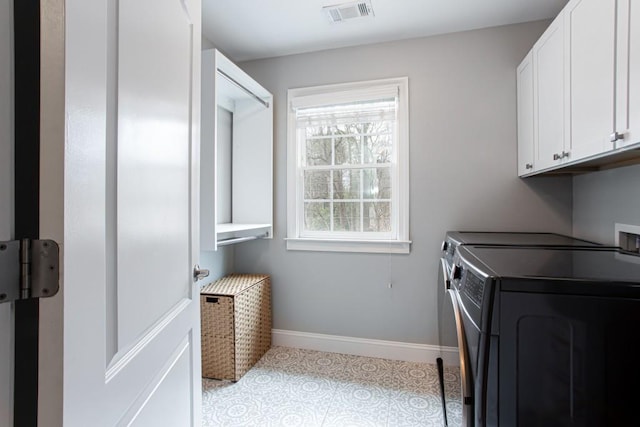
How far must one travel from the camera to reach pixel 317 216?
8.87 ft

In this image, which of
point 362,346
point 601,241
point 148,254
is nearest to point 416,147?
point 601,241

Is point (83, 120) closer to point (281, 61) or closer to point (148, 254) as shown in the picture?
point (148, 254)

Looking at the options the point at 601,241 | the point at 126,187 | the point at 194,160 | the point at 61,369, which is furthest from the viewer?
the point at 601,241

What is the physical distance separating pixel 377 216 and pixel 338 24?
147cm

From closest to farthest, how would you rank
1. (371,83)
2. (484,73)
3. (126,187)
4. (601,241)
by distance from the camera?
(126,187) < (601,241) < (484,73) < (371,83)

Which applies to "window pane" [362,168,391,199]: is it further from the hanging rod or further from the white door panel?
the white door panel

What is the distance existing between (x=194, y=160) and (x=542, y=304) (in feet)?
4.00

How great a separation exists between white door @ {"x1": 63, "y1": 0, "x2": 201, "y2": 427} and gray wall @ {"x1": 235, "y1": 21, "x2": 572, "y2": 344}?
1527mm

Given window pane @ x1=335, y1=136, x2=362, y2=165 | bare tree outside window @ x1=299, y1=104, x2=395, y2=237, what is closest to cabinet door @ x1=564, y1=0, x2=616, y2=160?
bare tree outside window @ x1=299, y1=104, x2=395, y2=237

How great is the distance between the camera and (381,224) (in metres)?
2.57

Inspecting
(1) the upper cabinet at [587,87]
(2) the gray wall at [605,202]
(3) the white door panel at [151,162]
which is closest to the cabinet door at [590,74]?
(1) the upper cabinet at [587,87]

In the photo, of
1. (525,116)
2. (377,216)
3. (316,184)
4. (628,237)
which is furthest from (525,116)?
(316,184)

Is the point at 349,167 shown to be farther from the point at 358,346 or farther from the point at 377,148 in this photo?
the point at 358,346

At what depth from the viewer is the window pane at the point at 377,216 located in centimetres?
255
